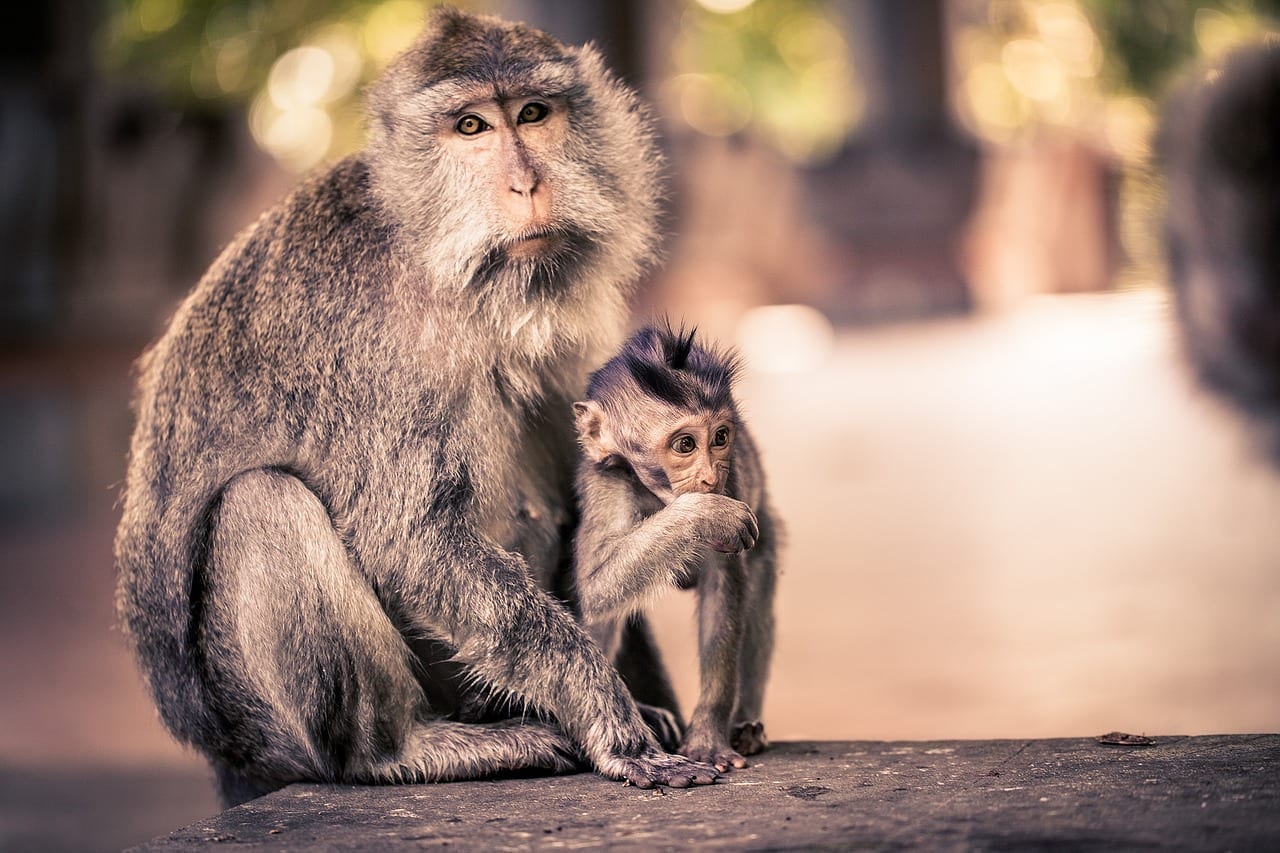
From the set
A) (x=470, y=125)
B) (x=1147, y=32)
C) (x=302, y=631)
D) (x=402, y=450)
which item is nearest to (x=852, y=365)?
(x=1147, y=32)

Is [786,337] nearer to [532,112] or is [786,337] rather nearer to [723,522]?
[532,112]

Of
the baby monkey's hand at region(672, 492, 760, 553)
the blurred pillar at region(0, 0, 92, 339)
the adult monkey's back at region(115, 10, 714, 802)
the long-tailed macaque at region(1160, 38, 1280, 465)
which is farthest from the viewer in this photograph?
the blurred pillar at region(0, 0, 92, 339)

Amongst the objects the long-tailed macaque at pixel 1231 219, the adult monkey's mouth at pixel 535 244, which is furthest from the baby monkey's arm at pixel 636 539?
the long-tailed macaque at pixel 1231 219

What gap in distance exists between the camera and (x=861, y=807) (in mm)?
2840

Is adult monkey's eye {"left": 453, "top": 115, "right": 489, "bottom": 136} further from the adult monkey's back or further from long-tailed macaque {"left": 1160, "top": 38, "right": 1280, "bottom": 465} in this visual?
long-tailed macaque {"left": 1160, "top": 38, "right": 1280, "bottom": 465}

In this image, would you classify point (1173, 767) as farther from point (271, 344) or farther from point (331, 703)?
point (271, 344)

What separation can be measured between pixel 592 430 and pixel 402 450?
1.40ft

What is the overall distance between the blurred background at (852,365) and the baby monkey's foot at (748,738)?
4.69ft

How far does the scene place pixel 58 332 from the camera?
1052 centimetres

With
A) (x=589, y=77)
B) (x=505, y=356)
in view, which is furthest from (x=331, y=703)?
(x=589, y=77)

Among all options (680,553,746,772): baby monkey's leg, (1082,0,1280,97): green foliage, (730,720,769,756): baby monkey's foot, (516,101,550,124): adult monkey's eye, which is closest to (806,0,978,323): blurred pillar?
(1082,0,1280,97): green foliage

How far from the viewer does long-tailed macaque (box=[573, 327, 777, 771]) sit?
3.22m

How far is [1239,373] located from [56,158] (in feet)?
25.3

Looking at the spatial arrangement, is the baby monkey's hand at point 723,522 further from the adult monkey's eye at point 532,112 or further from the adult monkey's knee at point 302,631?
the adult monkey's eye at point 532,112
